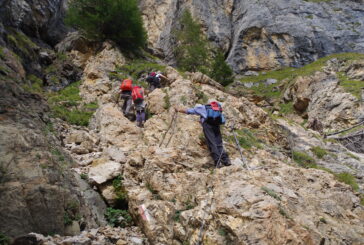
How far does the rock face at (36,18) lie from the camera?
1719 cm

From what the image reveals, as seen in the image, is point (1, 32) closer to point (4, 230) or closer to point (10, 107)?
point (10, 107)

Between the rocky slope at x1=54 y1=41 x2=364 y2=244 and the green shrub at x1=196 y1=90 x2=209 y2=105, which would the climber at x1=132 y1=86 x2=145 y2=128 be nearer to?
the rocky slope at x1=54 y1=41 x2=364 y2=244

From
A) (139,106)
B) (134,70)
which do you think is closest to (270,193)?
(139,106)

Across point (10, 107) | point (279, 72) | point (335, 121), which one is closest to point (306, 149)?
point (335, 121)

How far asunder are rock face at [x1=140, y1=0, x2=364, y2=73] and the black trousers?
29.5 meters

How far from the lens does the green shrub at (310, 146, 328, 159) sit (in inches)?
520

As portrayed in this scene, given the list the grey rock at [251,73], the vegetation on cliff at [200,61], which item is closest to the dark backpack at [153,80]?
the vegetation on cliff at [200,61]

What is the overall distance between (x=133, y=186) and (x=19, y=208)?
280 centimetres

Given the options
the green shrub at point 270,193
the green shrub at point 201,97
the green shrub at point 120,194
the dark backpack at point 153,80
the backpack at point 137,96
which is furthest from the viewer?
the dark backpack at point 153,80

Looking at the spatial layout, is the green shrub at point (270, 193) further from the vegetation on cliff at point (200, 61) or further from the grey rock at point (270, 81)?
the grey rock at point (270, 81)

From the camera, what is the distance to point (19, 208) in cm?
525

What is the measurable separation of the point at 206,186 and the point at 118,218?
7.39ft

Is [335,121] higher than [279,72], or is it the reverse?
[279,72]

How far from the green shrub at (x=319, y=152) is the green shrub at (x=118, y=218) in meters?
9.91
